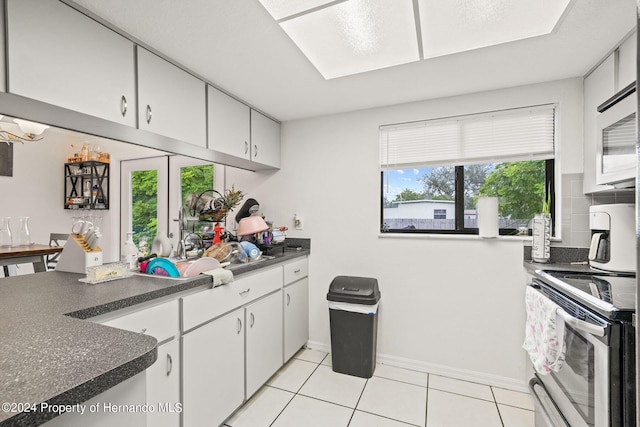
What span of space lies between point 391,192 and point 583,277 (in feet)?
4.52

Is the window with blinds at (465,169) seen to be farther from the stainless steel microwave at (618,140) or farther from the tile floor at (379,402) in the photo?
the tile floor at (379,402)

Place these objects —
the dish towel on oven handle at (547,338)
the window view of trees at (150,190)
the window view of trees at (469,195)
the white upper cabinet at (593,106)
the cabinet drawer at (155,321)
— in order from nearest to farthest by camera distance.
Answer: the cabinet drawer at (155,321) → the dish towel on oven handle at (547,338) → the white upper cabinet at (593,106) → the window view of trees at (469,195) → the window view of trees at (150,190)

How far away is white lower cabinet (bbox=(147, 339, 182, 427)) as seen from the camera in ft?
4.08

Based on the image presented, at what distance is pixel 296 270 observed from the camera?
2.51 metres

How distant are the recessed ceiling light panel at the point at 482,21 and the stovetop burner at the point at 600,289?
128 centimetres

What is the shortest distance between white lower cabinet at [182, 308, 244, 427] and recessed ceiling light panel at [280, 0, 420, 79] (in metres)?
1.65

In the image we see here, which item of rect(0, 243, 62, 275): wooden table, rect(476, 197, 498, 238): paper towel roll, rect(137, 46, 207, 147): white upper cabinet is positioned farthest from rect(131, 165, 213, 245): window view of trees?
rect(476, 197, 498, 238): paper towel roll

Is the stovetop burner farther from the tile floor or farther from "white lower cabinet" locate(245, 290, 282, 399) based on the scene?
"white lower cabinet" locate(245, 290, 282, 399)

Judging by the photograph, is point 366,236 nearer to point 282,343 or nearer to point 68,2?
point 282,343

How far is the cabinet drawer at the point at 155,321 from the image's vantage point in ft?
3.78

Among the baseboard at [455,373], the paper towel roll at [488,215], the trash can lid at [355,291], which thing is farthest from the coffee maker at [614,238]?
the trash can lid at [355,291]

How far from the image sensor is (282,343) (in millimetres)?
2279

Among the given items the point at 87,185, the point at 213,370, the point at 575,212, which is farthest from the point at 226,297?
the point at 87,185

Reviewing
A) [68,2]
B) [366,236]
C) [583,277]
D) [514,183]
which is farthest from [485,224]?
[68,2]
